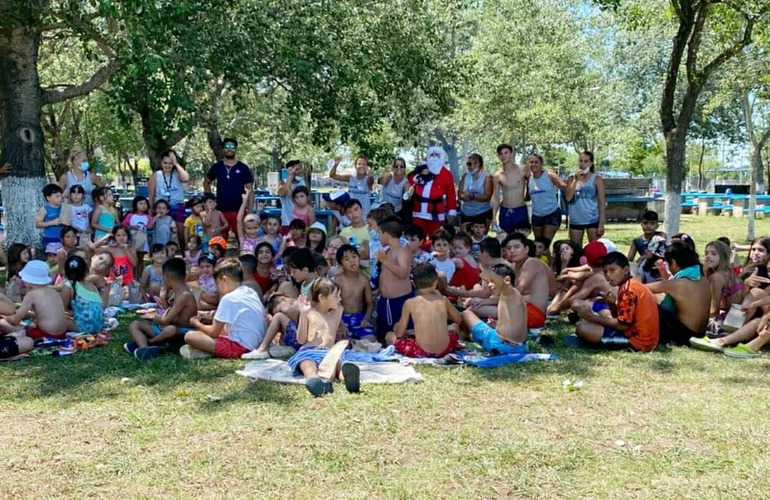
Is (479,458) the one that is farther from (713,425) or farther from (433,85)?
(433,85)

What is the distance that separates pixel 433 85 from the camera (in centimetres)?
1330

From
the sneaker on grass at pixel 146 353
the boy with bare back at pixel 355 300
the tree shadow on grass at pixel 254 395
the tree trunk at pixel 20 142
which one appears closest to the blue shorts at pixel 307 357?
the tree shadow on grass at pixel 254 395

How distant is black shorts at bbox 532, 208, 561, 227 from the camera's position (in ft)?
32.8

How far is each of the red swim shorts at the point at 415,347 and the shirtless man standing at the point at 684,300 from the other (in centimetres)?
203

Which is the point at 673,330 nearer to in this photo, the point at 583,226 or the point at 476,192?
the point at 583,226

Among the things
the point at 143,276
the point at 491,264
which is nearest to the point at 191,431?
the point at 491,264

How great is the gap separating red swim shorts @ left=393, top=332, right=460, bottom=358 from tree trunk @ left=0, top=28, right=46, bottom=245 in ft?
23.1

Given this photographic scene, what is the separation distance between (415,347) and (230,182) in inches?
202

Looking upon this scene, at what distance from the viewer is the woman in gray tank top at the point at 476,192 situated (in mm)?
10203

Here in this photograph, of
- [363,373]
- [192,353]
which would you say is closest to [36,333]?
[192,353]

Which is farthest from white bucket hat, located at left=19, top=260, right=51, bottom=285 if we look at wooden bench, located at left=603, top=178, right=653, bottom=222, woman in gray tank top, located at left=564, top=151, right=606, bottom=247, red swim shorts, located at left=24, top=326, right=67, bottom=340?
wooden bench, located at left=603, top=178, right=653, bottom=222

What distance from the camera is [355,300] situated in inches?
286

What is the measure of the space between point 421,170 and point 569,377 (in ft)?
15.3

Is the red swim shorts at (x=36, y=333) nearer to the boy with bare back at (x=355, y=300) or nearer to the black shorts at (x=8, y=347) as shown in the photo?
the black shorts at (x=8, y=347)
